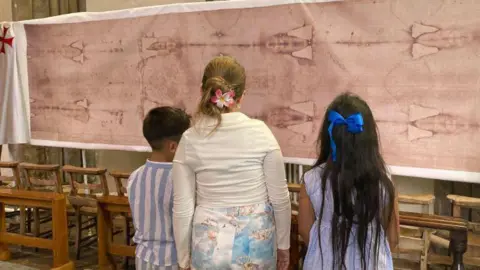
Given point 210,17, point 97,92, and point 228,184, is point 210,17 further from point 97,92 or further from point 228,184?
point 228,184

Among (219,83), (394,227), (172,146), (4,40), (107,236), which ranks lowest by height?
(107,236)

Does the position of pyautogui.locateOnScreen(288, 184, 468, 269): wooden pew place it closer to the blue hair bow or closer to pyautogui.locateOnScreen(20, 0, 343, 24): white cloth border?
the blue hair bow

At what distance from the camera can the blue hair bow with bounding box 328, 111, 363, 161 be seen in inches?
69.9

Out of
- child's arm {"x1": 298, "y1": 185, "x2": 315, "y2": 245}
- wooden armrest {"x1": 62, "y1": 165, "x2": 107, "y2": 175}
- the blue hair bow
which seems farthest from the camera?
wooden armrest {"x1": 62, "y1": 165, "x2": 107, "y2": 175}

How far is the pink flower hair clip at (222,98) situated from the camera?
1916 mm

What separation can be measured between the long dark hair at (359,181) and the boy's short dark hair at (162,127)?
735mm

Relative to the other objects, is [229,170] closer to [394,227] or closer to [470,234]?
[394,227]

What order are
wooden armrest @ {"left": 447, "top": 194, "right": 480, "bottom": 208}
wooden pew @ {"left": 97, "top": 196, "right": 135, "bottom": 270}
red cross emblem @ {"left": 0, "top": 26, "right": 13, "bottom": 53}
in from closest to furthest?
wooden armrest @ {"left": 447, "top": 194, "right": 480, "bottom": 208} < wooden pew @ {"left": 97, "top": 196, "right": 135, "bottom": 270} < red cross emblem @ {"left": 0, "top": 26, "right": 13, "bottom": 53}

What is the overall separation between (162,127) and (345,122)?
33.3 inches

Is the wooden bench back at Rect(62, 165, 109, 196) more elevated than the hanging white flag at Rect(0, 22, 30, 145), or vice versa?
the hanging white flag at Rect(0, 22, 30, 145)

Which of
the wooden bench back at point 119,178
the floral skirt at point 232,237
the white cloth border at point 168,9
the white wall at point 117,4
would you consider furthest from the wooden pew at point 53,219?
the white wall at point 117,4

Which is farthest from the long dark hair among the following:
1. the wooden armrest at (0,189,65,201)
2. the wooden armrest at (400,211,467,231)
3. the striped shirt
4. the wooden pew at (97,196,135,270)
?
the wooden armrest at (0,189,65,201)

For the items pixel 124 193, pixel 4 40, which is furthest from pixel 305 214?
pixel 4 40

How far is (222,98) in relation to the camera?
1919mm
